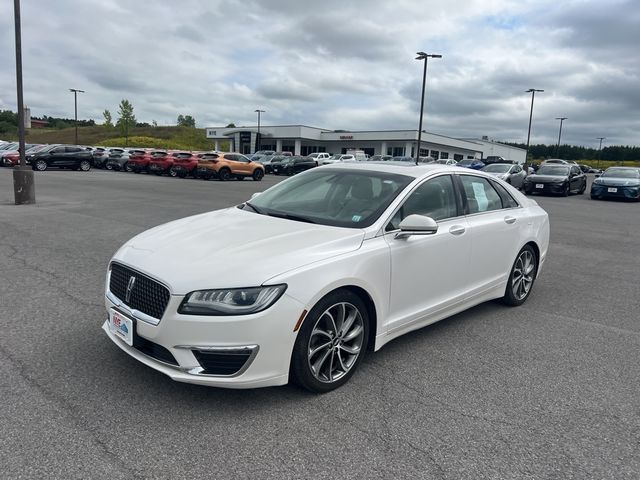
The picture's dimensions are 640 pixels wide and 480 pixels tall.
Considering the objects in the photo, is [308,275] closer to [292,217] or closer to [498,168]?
[292,217]

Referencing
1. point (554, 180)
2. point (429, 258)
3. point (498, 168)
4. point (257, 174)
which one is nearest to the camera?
point (429, 258)

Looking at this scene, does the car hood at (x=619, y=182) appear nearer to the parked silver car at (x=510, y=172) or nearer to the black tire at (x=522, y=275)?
the parked silver car at (x=510, y=172)

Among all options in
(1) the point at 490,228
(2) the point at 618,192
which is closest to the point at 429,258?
(1) the point at 490,228

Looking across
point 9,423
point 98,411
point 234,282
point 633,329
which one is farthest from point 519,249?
point 9,423

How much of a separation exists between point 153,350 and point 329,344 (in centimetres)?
111

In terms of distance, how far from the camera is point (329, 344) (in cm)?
327

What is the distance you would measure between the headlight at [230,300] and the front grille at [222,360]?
233mm

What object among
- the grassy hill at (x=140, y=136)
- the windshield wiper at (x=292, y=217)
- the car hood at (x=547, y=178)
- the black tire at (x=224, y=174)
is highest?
the grassy hill at (x=140, y=136)

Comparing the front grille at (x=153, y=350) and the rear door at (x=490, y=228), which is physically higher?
the rear door at (x=490, y=228)

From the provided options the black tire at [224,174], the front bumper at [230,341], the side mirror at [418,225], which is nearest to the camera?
the front bumper at [230,341]

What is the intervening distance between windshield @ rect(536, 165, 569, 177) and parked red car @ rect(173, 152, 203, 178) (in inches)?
760

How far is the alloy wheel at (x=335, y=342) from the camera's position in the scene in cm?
321

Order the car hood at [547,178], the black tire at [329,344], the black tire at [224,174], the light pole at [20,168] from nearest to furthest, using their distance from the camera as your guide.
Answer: the black tire at [329,344]
the light pole at [20,168]
the car hood at [547,178]
the black tire at [224,174]

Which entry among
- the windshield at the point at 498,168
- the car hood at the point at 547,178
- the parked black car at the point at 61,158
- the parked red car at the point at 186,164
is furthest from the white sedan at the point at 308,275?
the parked black car at the point at 61,158
